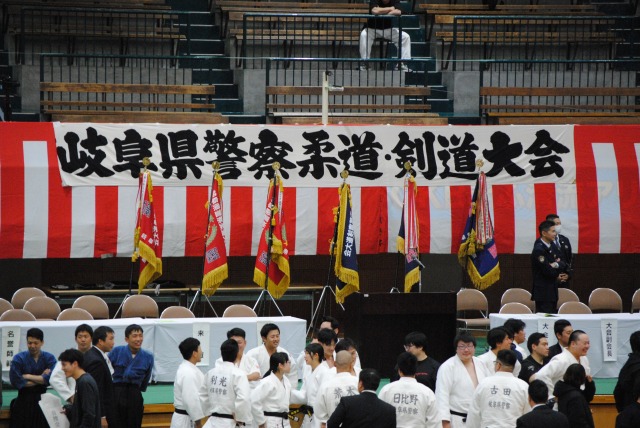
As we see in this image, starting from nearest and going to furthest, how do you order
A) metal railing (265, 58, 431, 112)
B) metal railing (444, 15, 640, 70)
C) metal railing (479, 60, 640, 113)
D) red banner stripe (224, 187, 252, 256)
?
red banner stripe (224, 187, 252, 256) → metal railing (479, 60, 640, 113) → metal railing (265, 58, 431, 112) → metal railing (444, 15, 640, 70)

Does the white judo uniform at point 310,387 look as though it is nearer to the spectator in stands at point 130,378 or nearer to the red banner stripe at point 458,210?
the spectator in stands at point 130,378

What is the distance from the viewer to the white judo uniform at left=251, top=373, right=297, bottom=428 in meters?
9.63

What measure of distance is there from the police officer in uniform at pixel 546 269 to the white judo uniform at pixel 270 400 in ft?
18.1

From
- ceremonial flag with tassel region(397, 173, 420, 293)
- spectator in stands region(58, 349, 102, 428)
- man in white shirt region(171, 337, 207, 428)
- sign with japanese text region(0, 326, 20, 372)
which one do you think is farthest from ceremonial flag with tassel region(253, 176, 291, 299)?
spectator in stands region(58, 349, 102, 428)

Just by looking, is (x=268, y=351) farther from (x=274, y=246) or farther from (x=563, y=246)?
(x=563, y=246)

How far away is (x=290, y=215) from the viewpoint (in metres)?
15.4

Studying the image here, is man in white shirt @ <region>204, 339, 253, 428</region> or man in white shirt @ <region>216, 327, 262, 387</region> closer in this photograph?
man in white shirt @ <region>204, 339, 253, 428</region>

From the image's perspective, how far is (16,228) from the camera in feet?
47.4

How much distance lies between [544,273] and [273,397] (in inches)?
225

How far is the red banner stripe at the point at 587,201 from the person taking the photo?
15.9 m

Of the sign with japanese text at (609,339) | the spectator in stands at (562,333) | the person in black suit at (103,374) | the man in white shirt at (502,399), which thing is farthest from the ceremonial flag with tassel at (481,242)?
the person in black suit at (103,374)

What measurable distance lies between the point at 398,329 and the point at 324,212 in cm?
308

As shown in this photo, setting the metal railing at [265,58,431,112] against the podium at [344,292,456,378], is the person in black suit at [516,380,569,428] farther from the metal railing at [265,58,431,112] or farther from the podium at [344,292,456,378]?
the metal railing at [265,58,431,112]

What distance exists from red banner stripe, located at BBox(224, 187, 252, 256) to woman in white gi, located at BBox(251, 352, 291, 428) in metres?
5.68
